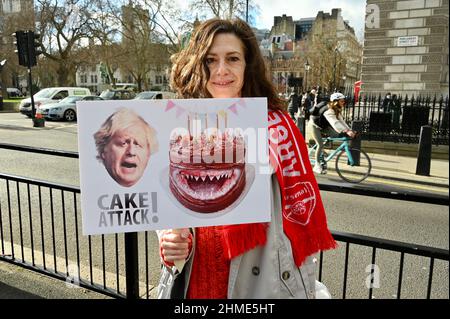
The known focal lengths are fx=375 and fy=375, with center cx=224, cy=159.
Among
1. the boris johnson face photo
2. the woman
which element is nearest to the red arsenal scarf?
the woman

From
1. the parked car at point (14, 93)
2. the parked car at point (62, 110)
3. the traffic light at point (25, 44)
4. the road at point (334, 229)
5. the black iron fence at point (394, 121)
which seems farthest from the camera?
the parked car at point (62, 110)

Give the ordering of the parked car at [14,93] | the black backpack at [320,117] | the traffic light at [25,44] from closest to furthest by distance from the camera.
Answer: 1. the traffic light at [25,44]
2. the black backpack at [320,117]
3. the parked car at [14,93]

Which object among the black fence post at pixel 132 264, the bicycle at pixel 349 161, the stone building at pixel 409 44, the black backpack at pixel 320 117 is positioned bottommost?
the bicycle at pixel 349 161

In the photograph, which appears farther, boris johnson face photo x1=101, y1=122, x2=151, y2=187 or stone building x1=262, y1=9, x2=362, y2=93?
stone building x1=262, y1=9, x2=362, y2=93

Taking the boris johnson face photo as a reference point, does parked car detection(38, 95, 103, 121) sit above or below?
below

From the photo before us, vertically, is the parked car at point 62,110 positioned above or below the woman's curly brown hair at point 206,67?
below

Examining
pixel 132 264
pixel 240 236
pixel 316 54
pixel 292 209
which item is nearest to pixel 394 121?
pixel 132 264

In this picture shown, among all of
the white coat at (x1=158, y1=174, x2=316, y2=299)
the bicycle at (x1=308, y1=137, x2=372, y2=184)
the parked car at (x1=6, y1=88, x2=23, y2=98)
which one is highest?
the parked car at (x1=6, y1=88, x2=23, y2=98)

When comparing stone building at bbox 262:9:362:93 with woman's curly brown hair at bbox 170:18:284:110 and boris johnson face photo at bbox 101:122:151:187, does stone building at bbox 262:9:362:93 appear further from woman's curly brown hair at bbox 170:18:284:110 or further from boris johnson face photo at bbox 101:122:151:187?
boris johnson face photo at bbox 101:122:151:187

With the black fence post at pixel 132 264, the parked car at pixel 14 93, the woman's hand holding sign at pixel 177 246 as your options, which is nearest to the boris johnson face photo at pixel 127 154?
the woman's hand holding sign at pixel 177 246

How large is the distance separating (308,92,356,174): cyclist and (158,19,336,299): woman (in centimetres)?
619

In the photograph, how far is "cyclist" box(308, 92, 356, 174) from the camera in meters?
7.41

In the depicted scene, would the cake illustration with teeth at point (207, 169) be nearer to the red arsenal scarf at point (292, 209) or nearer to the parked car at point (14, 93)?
the red arsenal scarf at point (292, 209)

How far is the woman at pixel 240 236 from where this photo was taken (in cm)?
125
